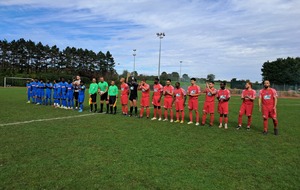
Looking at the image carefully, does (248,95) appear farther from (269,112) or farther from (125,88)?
(125,88)

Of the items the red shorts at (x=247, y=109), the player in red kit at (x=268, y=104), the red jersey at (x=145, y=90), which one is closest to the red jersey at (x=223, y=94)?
the red shorts at (x=247, y=109)

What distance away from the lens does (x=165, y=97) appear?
1261 cm

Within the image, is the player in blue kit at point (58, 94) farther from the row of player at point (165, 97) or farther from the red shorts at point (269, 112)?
the red shorts at point (269, 112)

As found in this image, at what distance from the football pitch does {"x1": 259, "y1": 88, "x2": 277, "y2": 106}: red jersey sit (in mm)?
1366

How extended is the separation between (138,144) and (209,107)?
16.3ft

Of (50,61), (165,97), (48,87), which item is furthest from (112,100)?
(50,61)

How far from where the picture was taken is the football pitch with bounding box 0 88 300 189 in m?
4.77

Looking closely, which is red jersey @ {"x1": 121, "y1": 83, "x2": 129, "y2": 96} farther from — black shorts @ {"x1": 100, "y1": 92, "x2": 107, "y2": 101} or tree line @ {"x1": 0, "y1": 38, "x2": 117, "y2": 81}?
tree line @ {"x1": 0, "y1": 38, "x2": 117, "y2": 81}

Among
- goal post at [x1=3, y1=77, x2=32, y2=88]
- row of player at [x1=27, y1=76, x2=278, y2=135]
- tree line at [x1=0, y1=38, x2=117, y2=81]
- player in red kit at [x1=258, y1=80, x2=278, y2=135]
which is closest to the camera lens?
player in red kit at [x1=258, y1=80, x2=278, y2=135]

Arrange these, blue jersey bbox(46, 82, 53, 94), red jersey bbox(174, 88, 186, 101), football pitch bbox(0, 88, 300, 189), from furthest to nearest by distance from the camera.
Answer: blue jersey bbox(46, 82, 53, 94) < red jersey bbox(174, 88, 186, 101) < football pitch bbox(0, 88, 300, 189)

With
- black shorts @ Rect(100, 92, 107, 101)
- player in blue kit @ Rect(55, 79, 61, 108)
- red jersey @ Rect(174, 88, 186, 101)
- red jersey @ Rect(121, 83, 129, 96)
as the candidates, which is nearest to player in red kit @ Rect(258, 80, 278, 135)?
red jersey @ Rect(174, 88, 186, 101)

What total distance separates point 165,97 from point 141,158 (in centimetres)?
670

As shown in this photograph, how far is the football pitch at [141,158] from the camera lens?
4770 mm

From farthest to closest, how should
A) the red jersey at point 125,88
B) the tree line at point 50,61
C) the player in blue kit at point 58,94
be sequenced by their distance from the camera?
the tree line at point 50,61, the player in blue kit at point 58,94, the red jersey at point 125,88
